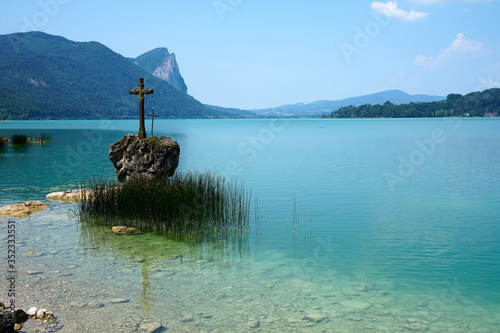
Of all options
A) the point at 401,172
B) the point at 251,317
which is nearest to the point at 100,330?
the point at 251,317

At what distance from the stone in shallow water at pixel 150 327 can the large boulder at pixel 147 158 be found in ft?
28.2

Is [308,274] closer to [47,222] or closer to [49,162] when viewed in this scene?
[47,222]

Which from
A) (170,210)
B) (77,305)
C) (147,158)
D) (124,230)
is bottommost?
(77,305)

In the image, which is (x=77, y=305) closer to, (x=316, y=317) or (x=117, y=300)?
(x=117, y=300)

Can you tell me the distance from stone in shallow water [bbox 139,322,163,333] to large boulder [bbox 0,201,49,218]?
874 cm

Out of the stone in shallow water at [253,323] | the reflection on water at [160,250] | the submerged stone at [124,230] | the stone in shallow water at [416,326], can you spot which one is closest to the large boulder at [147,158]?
the submerged stone at [124,230]

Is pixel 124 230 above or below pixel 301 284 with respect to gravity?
above

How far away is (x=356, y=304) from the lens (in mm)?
6980

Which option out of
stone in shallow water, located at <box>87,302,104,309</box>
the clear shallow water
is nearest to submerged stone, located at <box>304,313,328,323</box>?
the clear shallow water

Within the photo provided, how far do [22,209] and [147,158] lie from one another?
13.7ft

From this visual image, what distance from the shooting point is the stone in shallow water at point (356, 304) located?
6.85 metres

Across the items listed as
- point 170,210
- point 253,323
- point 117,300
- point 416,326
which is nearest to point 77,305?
point 117,300

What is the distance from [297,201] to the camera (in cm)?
1667

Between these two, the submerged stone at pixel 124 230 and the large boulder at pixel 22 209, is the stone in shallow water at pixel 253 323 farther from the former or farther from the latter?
the large boulder at pixel 22 209
